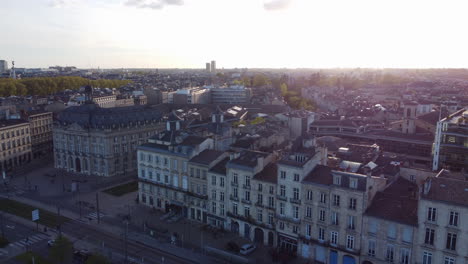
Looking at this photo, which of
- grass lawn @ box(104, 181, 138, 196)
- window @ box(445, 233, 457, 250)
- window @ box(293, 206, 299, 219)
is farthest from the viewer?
grass lawn @ box(104, 181, 138, 196)

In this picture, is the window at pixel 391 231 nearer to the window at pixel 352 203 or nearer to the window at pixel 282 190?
the window at pixel 352 203

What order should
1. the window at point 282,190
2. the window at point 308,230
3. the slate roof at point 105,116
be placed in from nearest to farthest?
the window at point 308,230
the window at point 282,190
the slate roof at point 105,116

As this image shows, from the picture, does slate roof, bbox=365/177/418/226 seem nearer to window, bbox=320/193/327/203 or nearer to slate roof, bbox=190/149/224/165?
window, bbox=320/193/327/203

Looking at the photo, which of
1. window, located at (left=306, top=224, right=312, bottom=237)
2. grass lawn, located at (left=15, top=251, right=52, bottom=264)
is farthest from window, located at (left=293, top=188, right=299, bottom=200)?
grass lawn, located at (left=15, top=251, right=52, bottom=264)

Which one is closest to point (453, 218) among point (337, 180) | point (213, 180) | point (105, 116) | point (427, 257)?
→ point (427, 257)

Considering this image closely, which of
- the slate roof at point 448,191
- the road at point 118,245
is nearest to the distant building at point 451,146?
the slate roof at point 448,191

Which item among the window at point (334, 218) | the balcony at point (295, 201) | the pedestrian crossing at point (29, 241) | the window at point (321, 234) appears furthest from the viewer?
the pedestrian crossing at point (29, 241)
